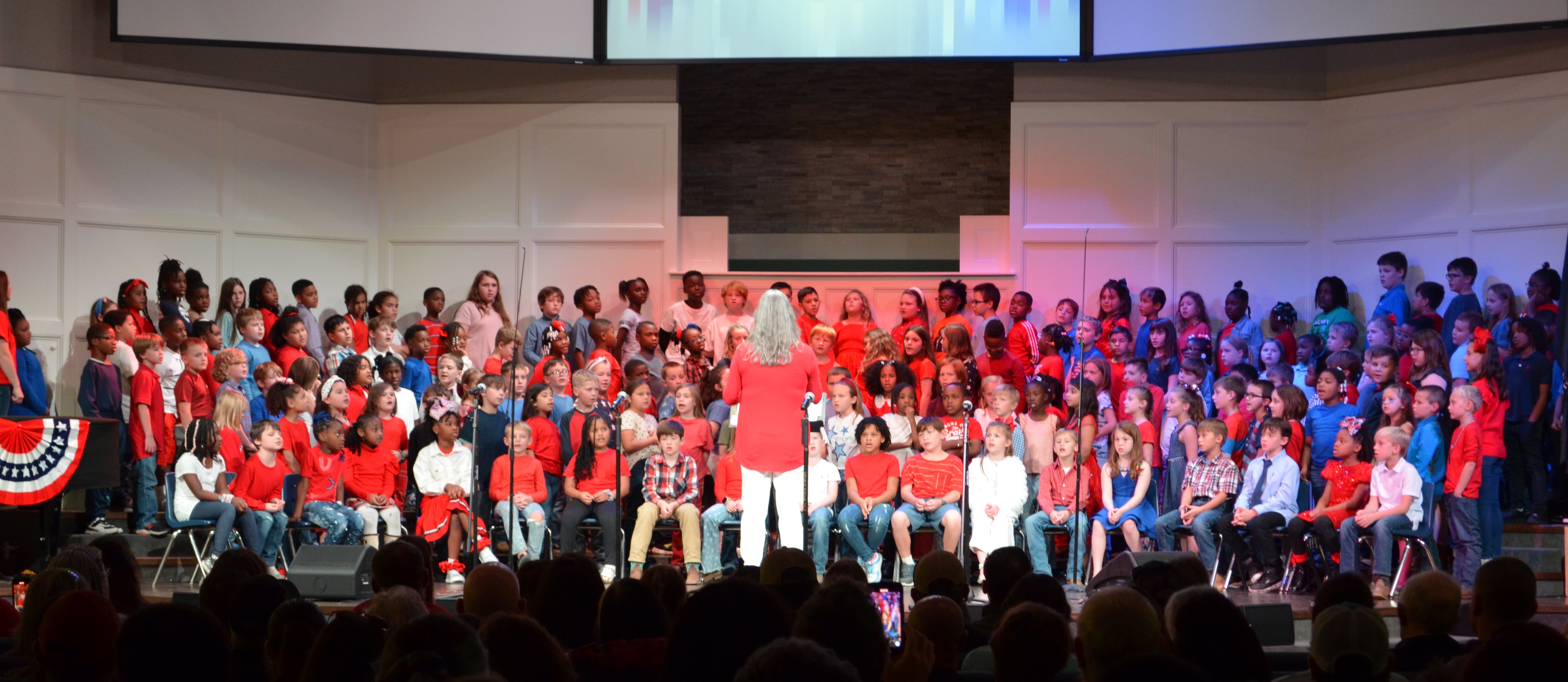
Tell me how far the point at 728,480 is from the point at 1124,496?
7.28 feet

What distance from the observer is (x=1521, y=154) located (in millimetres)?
10688

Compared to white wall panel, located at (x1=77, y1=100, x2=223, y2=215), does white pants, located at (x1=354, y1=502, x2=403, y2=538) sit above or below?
below

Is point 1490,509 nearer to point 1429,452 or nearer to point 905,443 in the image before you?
point 1429,452

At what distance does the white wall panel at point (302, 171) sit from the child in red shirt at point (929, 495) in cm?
649

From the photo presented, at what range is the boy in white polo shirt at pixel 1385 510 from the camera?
735 cm

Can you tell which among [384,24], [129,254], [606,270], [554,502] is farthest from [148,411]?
[606,270]

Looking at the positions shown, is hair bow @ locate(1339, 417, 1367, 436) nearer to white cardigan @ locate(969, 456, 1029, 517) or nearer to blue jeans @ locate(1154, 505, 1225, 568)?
blue jeans @ locate(1154, 505, 1225, 568)

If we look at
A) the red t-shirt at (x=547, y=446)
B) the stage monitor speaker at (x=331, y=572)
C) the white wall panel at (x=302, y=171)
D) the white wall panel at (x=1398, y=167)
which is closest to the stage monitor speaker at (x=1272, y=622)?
the stage monitor speaker at (x=331, y=572)

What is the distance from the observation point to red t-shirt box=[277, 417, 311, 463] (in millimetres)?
8203

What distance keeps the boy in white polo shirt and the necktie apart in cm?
43

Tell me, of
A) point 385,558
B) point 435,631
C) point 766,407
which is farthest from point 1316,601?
point 766,407

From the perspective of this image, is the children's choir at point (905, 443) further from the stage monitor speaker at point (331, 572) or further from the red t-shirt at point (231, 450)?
the stage monitor speaker at point (331, 572)

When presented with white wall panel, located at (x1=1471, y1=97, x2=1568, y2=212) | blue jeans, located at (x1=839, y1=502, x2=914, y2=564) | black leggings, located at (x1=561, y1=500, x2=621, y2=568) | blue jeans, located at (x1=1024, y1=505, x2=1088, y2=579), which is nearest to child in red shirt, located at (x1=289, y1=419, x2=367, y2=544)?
black leggings, located at (x1=561, y1=500, x2=621, y2=568)

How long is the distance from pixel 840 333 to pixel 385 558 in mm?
6772
